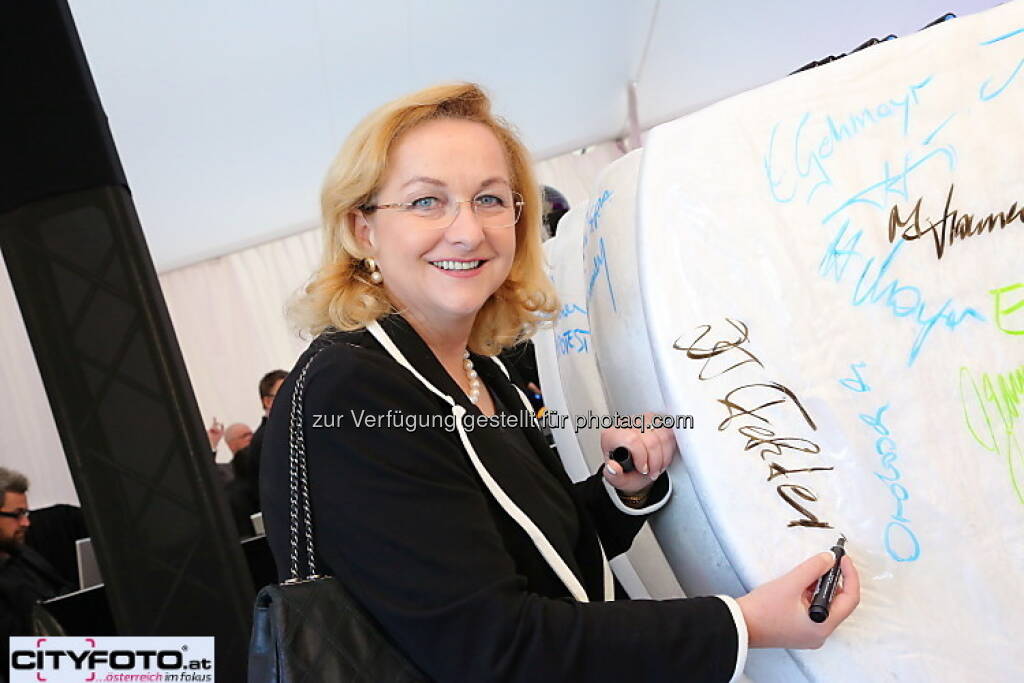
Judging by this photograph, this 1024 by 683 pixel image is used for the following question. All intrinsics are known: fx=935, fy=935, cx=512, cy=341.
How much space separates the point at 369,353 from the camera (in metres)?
0.90

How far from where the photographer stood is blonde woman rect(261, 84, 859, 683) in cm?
80

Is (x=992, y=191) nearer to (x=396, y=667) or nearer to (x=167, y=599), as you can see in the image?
(x=396, y=667)

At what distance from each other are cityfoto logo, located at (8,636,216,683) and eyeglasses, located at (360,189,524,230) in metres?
2.66

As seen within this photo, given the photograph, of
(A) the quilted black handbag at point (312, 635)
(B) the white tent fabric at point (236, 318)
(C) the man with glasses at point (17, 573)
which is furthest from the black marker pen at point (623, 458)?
(B) the white tent fabric at point (236, 318)

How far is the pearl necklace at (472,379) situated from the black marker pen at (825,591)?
417 millimetres

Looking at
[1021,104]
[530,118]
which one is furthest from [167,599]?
[530,118]

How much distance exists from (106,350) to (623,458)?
2.62 m

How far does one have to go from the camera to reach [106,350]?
3.22 meters

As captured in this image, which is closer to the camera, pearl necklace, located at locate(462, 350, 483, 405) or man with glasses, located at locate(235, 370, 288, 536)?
pearl necklace, located at locate(462, 350, 483, 405)
